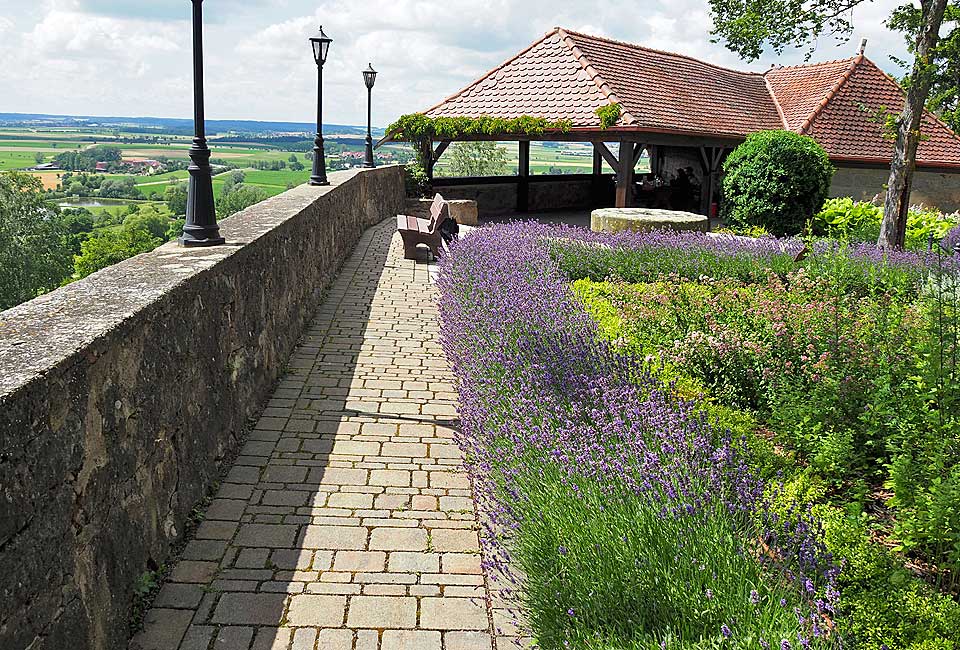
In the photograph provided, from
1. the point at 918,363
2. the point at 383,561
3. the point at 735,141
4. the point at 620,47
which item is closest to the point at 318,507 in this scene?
the point at 383,561

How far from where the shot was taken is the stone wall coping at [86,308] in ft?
8.47

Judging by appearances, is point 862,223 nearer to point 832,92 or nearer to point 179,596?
point 832,92

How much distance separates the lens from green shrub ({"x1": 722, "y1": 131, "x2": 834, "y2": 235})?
1555cm

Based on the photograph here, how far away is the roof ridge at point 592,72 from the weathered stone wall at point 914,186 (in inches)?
261

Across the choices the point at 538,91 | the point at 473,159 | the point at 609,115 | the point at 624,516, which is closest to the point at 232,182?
the point at 473,159

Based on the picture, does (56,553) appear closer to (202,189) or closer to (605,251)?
(202,189)

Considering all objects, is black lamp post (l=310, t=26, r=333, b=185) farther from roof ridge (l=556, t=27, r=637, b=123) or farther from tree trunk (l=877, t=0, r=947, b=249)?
tree trunk (l=877, t=0, r=947, b=249)

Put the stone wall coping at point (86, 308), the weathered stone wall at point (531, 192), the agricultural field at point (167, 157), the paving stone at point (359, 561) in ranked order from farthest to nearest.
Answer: the agricultural field at point (167, 157), the weathered stone wall at point (531, 192), the paving stone at point (359, 561), the stone wall coping at point (86, 308)

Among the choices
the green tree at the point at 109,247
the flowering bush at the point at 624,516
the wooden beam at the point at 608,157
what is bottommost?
the green tree at the point at 109,247

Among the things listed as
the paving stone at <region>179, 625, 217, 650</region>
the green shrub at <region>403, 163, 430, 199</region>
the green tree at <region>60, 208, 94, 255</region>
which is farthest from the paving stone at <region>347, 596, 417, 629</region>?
the green tree at <region>60, 208, 94, 255</region>

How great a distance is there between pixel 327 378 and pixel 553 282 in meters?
2.32

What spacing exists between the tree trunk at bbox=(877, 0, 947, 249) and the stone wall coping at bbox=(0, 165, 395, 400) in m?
12.5

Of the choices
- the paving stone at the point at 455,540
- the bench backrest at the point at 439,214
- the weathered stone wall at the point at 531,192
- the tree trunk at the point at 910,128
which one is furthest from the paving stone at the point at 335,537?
the weathered stone wall at the point at 531,192

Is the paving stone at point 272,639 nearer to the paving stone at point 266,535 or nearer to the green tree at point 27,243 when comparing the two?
the paving stone at point 266,535
